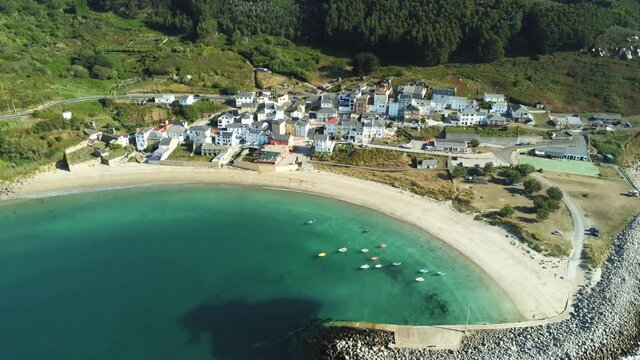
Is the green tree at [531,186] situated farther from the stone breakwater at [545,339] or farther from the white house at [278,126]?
the white house at [278,126]

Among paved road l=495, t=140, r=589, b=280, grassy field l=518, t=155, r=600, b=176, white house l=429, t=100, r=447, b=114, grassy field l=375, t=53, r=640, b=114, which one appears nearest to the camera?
paved road l=495, t=140, r=589, b=280

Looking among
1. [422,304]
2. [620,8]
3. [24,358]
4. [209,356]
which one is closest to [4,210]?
[24,358]

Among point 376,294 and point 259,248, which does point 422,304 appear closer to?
point 376,294

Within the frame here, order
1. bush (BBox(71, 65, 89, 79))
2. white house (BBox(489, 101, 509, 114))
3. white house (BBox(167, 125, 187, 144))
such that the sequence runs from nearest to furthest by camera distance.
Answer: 1. white house (BBox(167, 125, 187, 144))
2. white house (BBox(489, 101, 509, 114))
3. bush (BBox(71, 65, 89, 79))

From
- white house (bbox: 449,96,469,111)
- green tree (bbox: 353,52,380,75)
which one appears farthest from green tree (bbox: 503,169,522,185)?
green tree (bbox: 353,52,380,75)

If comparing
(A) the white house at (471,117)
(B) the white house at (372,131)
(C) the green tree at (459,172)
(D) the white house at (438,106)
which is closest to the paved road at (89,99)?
(B) the white house at (372,131)

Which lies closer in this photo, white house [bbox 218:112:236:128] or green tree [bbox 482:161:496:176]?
green tree [bbox 482:161:496:176]

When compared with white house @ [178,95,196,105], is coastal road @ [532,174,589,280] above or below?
below

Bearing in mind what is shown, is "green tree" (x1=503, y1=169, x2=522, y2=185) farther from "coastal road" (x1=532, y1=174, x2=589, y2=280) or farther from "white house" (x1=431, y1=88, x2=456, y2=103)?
"white house" (x1=431, y1=88, x2=456, y2=103)
